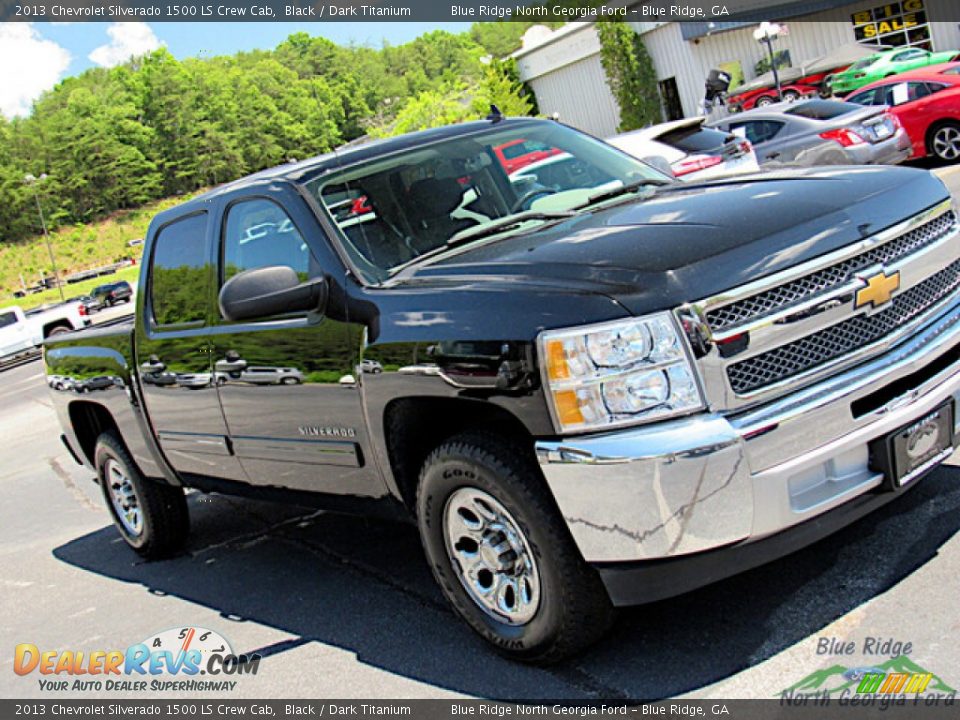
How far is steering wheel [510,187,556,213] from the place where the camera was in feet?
15.1

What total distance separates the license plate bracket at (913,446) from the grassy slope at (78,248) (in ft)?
367

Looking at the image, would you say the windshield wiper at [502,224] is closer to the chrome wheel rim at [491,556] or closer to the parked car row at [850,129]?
the chrome wheel rim at [491,556]

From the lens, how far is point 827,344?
343 centimetres

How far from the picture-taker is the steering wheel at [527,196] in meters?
4.61

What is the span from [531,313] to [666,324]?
423mm

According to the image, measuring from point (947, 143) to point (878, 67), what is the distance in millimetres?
17113

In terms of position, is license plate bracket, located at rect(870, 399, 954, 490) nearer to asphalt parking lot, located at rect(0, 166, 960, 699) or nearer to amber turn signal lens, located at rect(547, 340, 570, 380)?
asphalt parking lot, located at rect(0, 166, 960, 699)

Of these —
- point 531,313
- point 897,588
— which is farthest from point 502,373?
point 897,588

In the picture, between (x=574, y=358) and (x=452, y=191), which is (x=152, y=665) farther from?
(x=574, y=358)

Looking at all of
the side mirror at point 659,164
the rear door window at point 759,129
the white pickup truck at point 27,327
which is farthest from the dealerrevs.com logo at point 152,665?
the white pickup truck at point 27,327

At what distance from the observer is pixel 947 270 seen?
4.04m

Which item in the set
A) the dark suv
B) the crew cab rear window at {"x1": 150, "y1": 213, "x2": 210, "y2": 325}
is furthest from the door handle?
the dark suv

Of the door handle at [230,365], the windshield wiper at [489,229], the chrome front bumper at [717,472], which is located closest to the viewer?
the chrome front bumper at [717,472]

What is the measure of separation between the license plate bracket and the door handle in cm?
262
